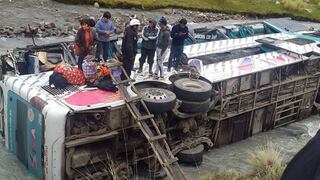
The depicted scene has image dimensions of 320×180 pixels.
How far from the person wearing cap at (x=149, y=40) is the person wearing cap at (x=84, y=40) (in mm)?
1191

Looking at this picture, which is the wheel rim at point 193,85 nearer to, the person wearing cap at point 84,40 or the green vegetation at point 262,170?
the green vegetation at point 262,170

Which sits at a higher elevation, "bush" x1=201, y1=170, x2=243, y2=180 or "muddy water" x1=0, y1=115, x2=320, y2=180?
"bush" x1=201, y1=170, x2=243, y2=180

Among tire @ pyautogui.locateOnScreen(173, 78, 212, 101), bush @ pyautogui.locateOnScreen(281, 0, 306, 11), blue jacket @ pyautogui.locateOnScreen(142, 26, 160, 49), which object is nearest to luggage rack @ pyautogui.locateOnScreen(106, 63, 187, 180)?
blue jacket @ pyautogui.locateOnScreen(142, 26, 160, 49)

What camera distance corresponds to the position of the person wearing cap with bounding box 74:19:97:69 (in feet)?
33.2

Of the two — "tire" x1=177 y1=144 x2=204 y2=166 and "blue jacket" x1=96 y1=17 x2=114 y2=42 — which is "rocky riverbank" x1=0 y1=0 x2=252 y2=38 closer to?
"blue jacket" x1=96 y1=17 x2=114 y2=42

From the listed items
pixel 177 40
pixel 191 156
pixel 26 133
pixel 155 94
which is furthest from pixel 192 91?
pixel 26 133

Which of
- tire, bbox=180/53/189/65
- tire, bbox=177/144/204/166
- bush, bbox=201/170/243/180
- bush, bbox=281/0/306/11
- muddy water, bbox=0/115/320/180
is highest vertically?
tire, bbox=180/53/189/65

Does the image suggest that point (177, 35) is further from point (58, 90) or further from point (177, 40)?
point (58, 90)

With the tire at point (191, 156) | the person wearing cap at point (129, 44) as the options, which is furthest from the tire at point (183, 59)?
the tire at point (191, 156)

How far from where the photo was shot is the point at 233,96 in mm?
12258

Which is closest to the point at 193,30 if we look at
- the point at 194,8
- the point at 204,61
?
the point at 204,61

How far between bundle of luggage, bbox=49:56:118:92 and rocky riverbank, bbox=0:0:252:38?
390 inches

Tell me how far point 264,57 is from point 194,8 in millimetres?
17950

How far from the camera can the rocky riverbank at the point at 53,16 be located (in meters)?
21.7
